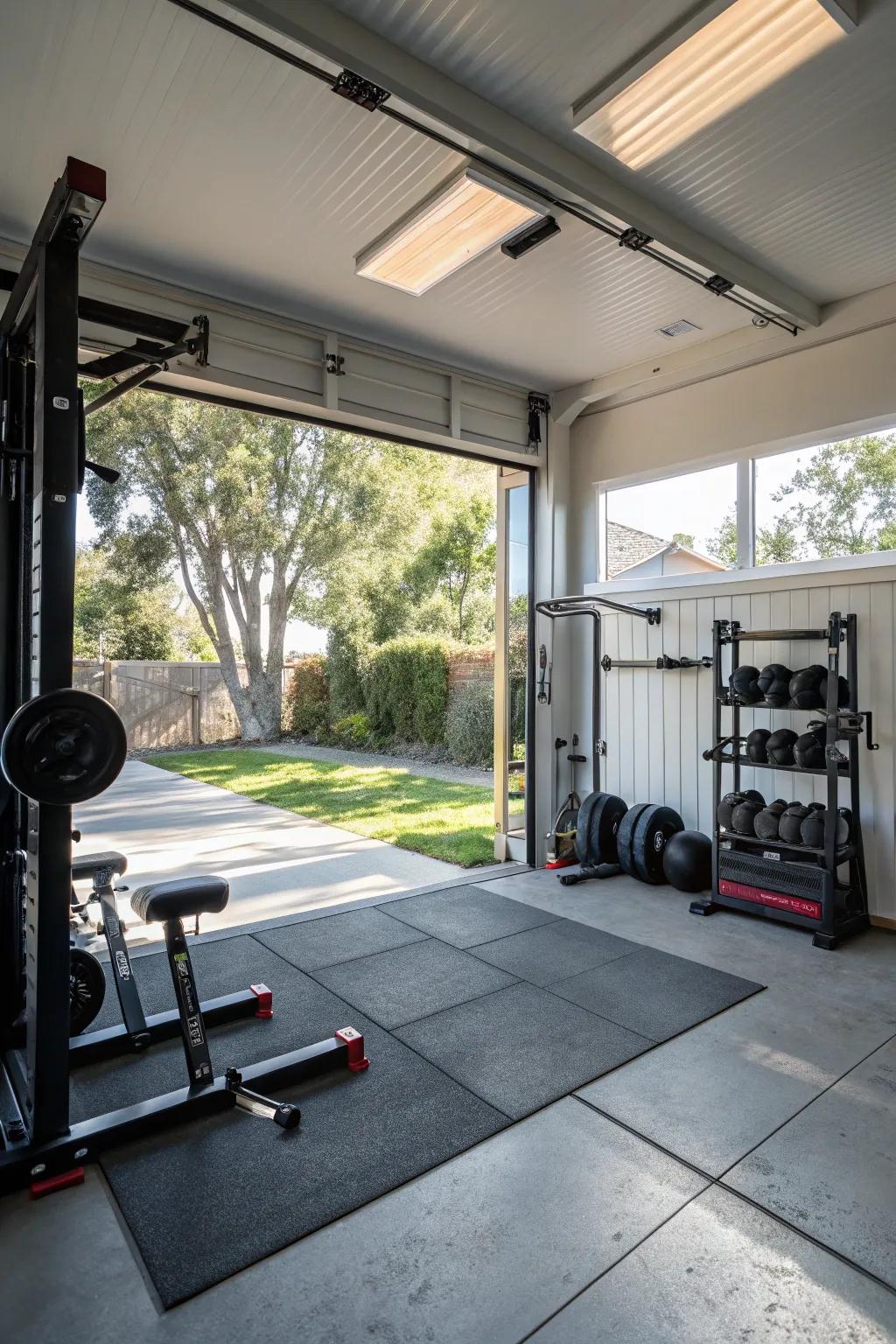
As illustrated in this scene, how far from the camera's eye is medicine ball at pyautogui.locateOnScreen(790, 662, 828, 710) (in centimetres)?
377

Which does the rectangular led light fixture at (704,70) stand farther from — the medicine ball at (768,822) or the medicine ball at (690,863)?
the medicine ball at (690,863)

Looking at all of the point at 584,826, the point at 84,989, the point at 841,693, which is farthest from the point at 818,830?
the point at 84,989

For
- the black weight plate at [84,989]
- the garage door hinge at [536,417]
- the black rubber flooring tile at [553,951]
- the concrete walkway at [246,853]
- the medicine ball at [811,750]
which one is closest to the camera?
the black weight plate at [84,989]

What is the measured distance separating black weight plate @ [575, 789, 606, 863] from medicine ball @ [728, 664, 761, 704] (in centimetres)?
116

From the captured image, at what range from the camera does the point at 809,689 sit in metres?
3.78

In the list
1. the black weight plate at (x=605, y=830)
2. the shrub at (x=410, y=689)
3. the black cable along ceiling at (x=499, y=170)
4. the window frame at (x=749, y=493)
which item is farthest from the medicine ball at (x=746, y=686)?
the shrub at (x=410, y=689)

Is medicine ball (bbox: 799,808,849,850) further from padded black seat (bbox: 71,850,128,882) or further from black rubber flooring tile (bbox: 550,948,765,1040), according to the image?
padded black seat (bbox: 71,850,128,882)

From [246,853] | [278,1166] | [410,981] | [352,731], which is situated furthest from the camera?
[352,731]

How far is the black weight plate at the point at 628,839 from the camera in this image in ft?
15.1

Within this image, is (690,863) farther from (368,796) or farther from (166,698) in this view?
(166,698)

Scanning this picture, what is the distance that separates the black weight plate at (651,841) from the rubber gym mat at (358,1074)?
80cm

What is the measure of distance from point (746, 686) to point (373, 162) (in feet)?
9.58

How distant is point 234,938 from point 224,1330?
2.29 m

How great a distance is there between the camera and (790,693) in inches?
152
